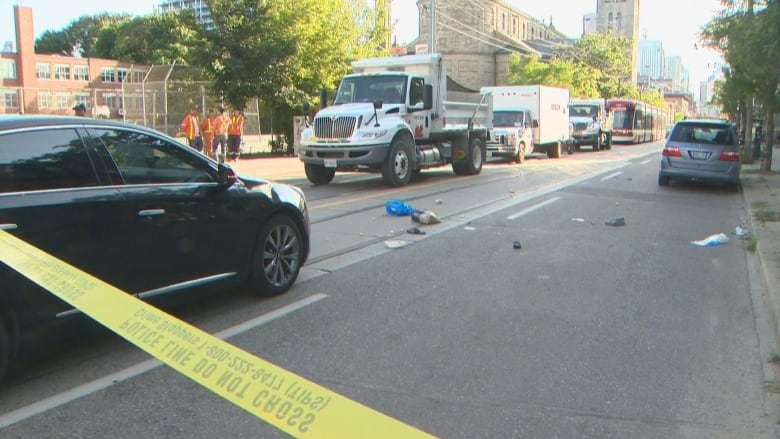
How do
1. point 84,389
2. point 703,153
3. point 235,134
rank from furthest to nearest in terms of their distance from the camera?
point 235,134, point 703,153, point 84,389

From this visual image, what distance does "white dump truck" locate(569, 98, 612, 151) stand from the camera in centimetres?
3800

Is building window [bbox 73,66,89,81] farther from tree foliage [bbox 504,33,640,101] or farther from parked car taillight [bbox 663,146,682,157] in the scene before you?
parked car taillight [bbox 663,146,682,157]

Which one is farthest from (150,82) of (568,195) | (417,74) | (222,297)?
(222,297)

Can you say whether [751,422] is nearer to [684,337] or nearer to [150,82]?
[684,337]

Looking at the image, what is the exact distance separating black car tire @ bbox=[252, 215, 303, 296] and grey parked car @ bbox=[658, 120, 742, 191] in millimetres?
12966

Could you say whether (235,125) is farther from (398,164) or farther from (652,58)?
(652,58)

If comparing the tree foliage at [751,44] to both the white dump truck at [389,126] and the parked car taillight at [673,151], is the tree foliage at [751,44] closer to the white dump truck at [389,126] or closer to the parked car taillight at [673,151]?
the parked car taillight at [673,151]

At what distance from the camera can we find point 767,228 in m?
10.9

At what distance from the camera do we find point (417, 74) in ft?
58.0

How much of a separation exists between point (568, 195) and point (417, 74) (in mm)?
5037

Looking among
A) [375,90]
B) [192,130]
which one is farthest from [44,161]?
[192,130]

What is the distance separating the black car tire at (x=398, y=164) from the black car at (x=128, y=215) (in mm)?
9306

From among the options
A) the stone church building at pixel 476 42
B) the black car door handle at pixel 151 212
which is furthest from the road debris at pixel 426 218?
the stone church building at pixel 476 42

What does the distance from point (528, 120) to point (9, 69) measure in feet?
190
